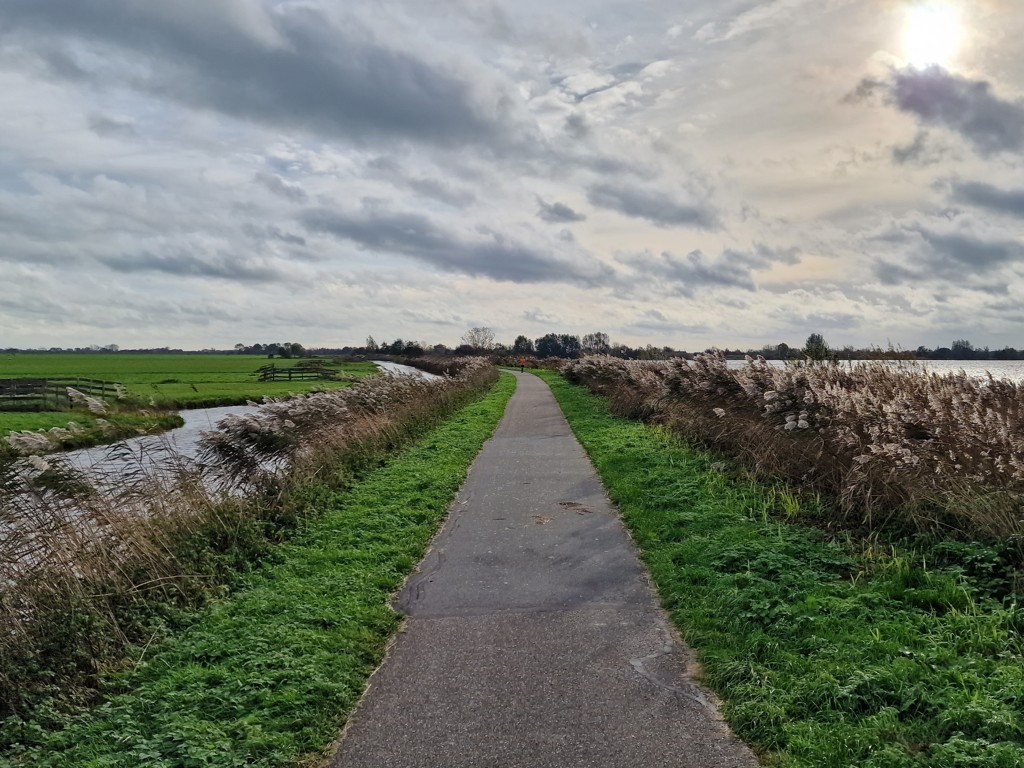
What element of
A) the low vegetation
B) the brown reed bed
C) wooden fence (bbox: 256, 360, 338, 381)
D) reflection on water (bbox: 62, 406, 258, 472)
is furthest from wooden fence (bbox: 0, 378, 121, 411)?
the brown reed bed

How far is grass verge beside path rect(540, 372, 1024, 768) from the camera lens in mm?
3713

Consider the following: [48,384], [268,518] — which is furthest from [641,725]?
[48,384]

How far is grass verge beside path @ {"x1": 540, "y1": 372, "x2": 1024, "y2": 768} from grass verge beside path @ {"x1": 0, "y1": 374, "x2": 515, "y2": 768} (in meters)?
2.50

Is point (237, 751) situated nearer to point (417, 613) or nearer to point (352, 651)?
point (352, 651)

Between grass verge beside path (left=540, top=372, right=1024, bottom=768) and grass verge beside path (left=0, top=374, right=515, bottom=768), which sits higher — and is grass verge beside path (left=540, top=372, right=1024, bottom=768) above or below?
above

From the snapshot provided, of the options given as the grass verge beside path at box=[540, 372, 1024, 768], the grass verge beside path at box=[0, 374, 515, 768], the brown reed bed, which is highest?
the brown reed bed

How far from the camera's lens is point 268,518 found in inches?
356

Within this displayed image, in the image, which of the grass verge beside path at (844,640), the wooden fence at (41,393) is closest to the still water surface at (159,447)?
the wooden fence at (41,393)

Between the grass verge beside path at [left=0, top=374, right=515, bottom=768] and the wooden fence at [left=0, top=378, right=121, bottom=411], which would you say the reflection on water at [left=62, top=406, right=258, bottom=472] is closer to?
the grass verge beside path at [left=0, top=374, right=515, bottom=768]

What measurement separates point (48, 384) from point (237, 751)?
42667 mm

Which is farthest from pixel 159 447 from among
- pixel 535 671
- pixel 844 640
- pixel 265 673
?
pixel 844 640

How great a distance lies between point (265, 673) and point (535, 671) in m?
1.86

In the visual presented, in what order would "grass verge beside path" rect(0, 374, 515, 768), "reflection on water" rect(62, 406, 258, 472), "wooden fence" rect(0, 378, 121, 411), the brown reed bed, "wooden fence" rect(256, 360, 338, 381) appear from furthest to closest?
"wooden fence" rect(256, 360, 338, 381)
"wooden fence" rect(0, 378, 121, 411)
"reflection on water" rect(62, 406, 258, 472)
the brown reed bed
"grass verge beside path" rect(0, 374, 515, 768)

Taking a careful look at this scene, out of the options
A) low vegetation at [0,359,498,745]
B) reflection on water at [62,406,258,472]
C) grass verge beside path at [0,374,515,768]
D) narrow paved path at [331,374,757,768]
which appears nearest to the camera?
narrow paved path at [331,374,757,768]
